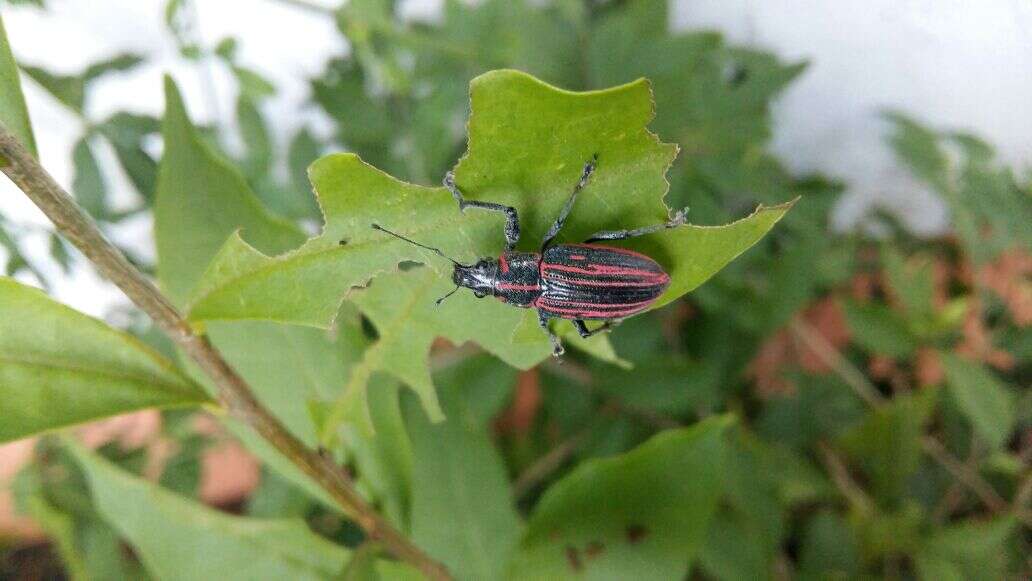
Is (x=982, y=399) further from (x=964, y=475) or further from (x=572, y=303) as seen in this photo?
Result: (x=572, y=303)

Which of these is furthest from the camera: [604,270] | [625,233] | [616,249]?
[604,270]

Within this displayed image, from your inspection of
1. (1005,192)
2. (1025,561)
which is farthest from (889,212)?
(1025,561)

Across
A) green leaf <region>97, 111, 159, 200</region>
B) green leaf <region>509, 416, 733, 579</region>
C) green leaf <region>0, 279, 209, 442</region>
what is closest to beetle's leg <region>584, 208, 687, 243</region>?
green leaf <region>509, 416, 733, 579</region>

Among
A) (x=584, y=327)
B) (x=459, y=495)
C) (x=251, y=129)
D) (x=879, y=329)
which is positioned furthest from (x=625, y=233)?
(x=879, y=329)

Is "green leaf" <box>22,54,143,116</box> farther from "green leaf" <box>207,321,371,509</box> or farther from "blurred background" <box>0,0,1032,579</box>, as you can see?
"green leaf" <box>207,321,371,509</box>

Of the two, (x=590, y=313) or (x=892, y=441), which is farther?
(x=892, y=441)

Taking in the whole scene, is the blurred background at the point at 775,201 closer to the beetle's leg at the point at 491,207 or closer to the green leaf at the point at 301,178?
the green leaf at the point at 301,178

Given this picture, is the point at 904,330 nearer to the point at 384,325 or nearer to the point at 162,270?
the point at 384,325
